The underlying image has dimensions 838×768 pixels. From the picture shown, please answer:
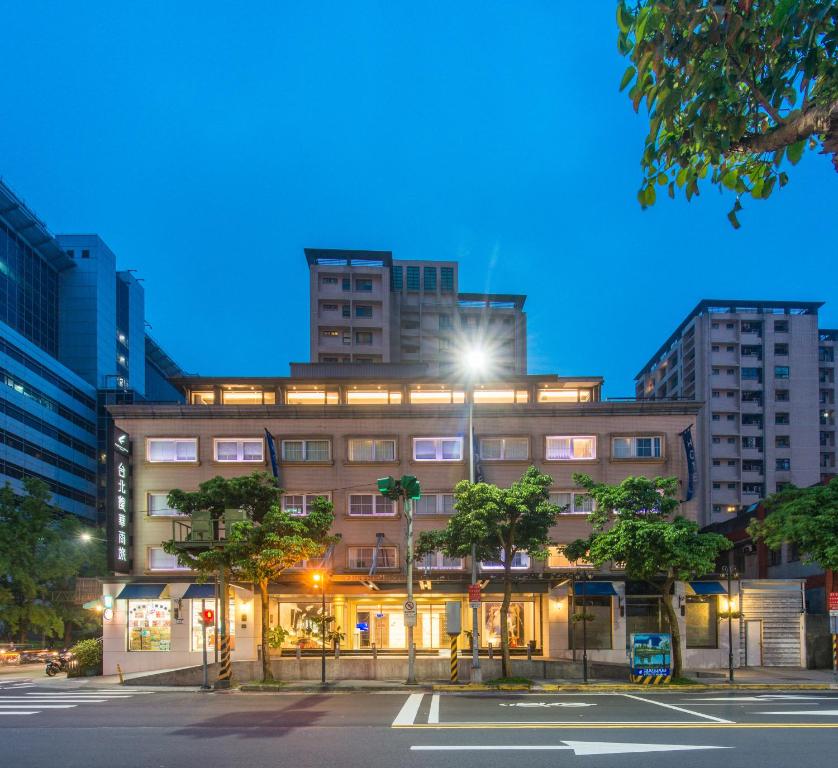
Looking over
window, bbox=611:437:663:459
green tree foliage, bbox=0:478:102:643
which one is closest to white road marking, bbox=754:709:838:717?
window, bbox=611:437:663:459

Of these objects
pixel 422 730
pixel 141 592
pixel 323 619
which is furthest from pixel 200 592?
pixel 422 730

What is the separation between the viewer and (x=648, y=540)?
1136 inches

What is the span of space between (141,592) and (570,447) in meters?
23.8

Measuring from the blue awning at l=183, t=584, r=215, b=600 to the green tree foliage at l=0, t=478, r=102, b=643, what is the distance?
13784mm

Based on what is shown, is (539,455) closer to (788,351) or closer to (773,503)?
(773,503)

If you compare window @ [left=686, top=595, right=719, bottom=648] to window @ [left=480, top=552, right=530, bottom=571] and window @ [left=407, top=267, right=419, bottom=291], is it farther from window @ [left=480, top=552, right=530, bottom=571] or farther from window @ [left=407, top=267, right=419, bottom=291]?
window @ [left=407, top=267, right=419, bottom=291]

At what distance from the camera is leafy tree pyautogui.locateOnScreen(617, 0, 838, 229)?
495cm

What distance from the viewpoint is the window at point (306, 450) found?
40.2 metres

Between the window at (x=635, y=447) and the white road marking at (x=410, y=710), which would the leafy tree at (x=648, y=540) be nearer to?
the window at (x=635, y=447)

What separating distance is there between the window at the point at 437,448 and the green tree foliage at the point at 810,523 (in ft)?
49.8

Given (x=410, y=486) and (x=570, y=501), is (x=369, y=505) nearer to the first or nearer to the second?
(x=570, y=501)

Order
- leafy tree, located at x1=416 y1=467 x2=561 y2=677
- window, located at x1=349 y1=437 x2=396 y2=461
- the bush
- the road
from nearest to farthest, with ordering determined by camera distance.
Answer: the road, leafy tree, located at x1=416 y1=467 x2=561 y2=677, the bush, window, located at x1=349 y1=437 x2=396 y2=461

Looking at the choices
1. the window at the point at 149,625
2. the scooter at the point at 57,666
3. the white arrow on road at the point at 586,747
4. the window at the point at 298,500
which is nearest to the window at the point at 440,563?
the window at the point at 298,500

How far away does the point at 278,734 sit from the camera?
58.4 ft
